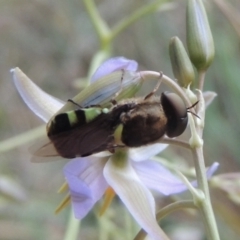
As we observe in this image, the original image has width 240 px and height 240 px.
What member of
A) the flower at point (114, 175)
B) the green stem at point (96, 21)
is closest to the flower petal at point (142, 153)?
the flower at point (114, 175)

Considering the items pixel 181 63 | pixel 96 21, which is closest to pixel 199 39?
pixel 181 63

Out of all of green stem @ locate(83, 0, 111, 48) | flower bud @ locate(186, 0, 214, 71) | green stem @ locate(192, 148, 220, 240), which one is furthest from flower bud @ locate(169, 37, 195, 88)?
green stem @ locate(83, 0, 111, 48)

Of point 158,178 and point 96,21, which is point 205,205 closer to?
point 158,178

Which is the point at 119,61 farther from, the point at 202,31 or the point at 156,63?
the point at 156,63

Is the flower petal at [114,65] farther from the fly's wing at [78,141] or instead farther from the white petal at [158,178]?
the white petal at [158,178]

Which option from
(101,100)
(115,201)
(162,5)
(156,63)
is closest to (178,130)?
(101,100)

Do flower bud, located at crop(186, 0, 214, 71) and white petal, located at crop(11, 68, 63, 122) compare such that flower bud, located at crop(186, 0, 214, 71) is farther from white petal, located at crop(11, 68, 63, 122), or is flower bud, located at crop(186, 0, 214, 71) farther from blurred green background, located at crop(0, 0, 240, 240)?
blurred green background, located at crop(0, 0, 240, 240)
